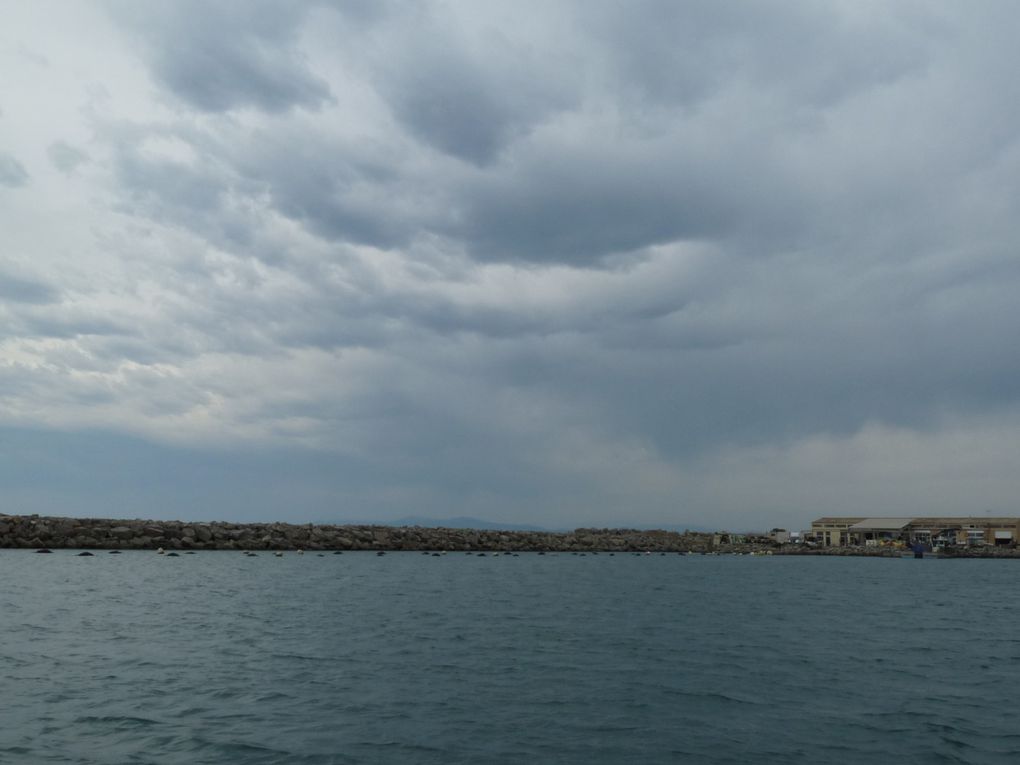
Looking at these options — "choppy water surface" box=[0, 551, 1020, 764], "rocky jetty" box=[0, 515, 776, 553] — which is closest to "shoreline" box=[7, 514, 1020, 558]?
"rocky jetty" box=[0, 515, 776, 553]

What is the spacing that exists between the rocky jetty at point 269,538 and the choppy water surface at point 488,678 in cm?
4986

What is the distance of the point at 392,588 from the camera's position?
59031 mm

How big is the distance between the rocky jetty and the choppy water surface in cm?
4986

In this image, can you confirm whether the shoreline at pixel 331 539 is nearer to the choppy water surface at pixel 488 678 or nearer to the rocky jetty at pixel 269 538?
the rocky jetty at pixel 269 538

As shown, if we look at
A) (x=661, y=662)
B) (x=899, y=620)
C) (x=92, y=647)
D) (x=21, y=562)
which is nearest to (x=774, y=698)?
(x=661, y=662)

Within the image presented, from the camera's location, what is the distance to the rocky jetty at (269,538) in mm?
Answer: 98750

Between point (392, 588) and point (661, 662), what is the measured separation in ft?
109

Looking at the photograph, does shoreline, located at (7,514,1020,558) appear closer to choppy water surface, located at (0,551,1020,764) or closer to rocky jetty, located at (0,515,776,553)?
rocky jetty, located at (0,515,776,553)

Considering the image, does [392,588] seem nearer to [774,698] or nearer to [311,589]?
[311,589]

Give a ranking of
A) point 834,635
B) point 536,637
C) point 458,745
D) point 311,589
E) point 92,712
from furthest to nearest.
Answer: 1. point 311,589
2. point 834,635
3. point 536,637
4. point 92,712
5. point 458,745

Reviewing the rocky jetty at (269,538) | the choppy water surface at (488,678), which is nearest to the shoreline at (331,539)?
the rocky jetty at (269,538)

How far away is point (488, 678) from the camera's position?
1004 inches

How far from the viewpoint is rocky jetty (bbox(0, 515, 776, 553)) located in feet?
324

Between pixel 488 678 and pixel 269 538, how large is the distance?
92.9 metres
